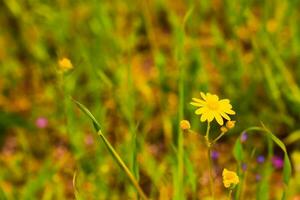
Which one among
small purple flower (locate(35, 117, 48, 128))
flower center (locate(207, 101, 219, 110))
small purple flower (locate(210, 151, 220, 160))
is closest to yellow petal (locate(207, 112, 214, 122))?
flower center (locate(207, 101, 219, 110))

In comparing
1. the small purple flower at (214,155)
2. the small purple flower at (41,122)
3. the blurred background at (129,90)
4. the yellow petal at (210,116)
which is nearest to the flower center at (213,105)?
the yellow petal at (210,116)

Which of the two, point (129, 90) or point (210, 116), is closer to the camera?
point (210, 116)

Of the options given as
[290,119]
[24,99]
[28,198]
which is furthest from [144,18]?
[28,198]

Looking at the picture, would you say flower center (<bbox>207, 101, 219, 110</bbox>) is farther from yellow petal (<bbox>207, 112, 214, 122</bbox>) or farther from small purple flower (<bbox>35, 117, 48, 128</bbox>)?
small purple flower (<bbox>35, 117, 48, 128</bbox>)

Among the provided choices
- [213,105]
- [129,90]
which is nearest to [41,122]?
[129,90]

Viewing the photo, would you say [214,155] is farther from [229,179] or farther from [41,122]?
[229,179]

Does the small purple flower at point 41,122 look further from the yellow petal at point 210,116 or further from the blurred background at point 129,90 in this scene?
the yellow petal at point 210,116
